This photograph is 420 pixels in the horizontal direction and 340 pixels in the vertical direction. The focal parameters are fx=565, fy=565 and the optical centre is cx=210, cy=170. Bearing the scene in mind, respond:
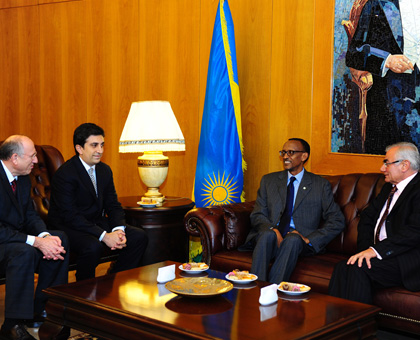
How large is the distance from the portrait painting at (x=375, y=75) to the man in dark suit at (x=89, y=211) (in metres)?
1.86

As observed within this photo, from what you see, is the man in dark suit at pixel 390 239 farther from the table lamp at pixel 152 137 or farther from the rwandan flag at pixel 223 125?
the table lamp at pixel 152 137

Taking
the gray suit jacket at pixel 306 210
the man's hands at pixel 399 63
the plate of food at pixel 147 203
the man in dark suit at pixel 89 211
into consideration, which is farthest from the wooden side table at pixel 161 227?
the man's hands at pixel 399 63

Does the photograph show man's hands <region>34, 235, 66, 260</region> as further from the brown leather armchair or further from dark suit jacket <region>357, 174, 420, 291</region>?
dark suit jacket <region>357, 174, 420, 291</region>

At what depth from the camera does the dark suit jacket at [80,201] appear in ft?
13.3

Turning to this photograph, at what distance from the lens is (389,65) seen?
14.3ft

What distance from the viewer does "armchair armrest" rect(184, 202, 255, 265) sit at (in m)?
4.02

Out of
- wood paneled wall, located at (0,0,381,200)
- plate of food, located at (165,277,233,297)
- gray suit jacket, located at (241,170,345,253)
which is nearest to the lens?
plate of food, located at (165,277,233,297)

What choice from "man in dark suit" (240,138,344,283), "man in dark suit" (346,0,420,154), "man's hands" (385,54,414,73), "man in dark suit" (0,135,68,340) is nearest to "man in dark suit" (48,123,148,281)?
"man in dark suit" (0,135,68,340)

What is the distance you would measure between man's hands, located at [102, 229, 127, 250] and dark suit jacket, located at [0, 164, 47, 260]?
1.56 feet

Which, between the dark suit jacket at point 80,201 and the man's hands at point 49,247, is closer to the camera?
the man's hands at point 49,247

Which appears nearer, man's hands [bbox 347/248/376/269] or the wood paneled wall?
man's hands [bbox 347/248/376/269]

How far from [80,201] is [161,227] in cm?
77

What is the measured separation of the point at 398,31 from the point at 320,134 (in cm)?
102

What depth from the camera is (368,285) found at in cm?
327
